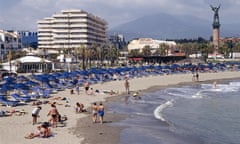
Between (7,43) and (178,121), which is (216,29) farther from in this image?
(178,121)

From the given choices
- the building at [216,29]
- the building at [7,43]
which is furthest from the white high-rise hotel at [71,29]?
the building at [216,29]

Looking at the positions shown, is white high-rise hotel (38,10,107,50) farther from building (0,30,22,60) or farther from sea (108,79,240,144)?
sea (108,79,240,144)

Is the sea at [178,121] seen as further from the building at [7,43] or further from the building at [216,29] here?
the building at [216,29]

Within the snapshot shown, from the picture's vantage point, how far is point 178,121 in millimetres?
23328

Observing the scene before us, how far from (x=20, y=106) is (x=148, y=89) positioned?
68.1 feet

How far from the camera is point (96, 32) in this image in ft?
453

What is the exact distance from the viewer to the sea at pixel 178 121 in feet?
60.2

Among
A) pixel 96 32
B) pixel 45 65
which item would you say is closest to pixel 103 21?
pixel 96 32

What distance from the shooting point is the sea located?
60.2 feet

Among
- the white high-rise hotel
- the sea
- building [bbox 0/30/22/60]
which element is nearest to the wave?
the sea

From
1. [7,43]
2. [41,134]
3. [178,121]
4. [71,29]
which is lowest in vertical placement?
[178,121]

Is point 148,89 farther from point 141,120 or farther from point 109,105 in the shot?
point 141,120

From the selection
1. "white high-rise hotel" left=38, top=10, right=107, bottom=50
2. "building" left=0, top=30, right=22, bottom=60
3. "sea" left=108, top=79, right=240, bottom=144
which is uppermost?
"white high-rise hotel" left=38, top=10, right=107, bottom=50

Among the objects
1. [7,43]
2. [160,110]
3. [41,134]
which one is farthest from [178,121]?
[7,43]
